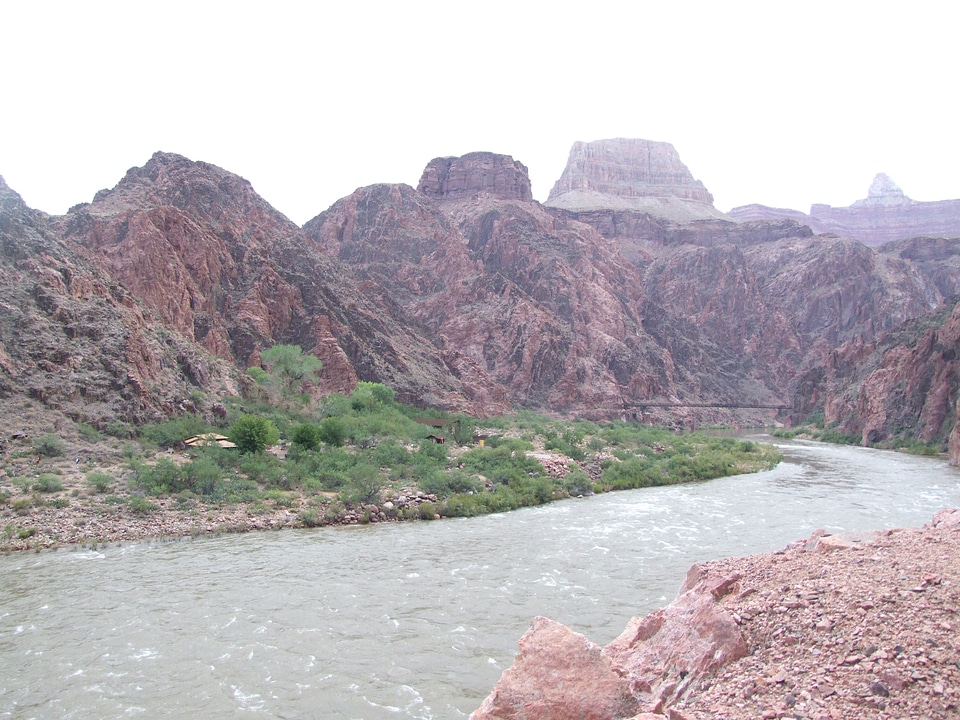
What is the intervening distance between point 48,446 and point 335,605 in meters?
17.0

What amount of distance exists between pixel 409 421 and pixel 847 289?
120394mm

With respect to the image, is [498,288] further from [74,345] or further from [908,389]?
[74,345]

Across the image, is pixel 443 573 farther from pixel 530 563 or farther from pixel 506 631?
pixel 506 631

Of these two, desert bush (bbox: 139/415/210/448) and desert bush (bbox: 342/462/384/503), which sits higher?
desert bush (bbox: 139/415/210/448)

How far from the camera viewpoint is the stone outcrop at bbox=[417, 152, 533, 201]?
422 ft

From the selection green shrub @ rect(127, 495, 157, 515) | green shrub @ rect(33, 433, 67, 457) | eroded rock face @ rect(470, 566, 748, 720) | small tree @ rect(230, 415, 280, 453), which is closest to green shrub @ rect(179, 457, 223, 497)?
green shrub @ rect(127, 495, 157, 515)

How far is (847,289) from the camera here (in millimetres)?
139625

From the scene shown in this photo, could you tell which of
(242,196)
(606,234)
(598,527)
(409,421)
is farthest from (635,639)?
(606,234)

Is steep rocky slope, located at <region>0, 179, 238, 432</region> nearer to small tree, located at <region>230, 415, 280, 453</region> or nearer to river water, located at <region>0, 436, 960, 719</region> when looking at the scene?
small tree, located at <region>230, 415, 280, 453</region>

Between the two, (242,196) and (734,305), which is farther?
(734,305)

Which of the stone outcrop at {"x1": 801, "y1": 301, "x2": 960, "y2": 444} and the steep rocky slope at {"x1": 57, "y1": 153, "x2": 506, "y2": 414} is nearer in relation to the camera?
the steep rocky slope at {"x1": 57, "y1": 153, "x2": 506, "y2": 414}

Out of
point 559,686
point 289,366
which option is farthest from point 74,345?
point 559,686

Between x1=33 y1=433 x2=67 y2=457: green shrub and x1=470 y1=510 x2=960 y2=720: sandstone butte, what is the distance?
2437 cm

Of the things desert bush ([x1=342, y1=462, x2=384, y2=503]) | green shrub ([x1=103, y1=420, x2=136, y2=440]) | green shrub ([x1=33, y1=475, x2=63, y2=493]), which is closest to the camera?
green shrub ([x1=33, y1=475, x2=63, y2=493])
